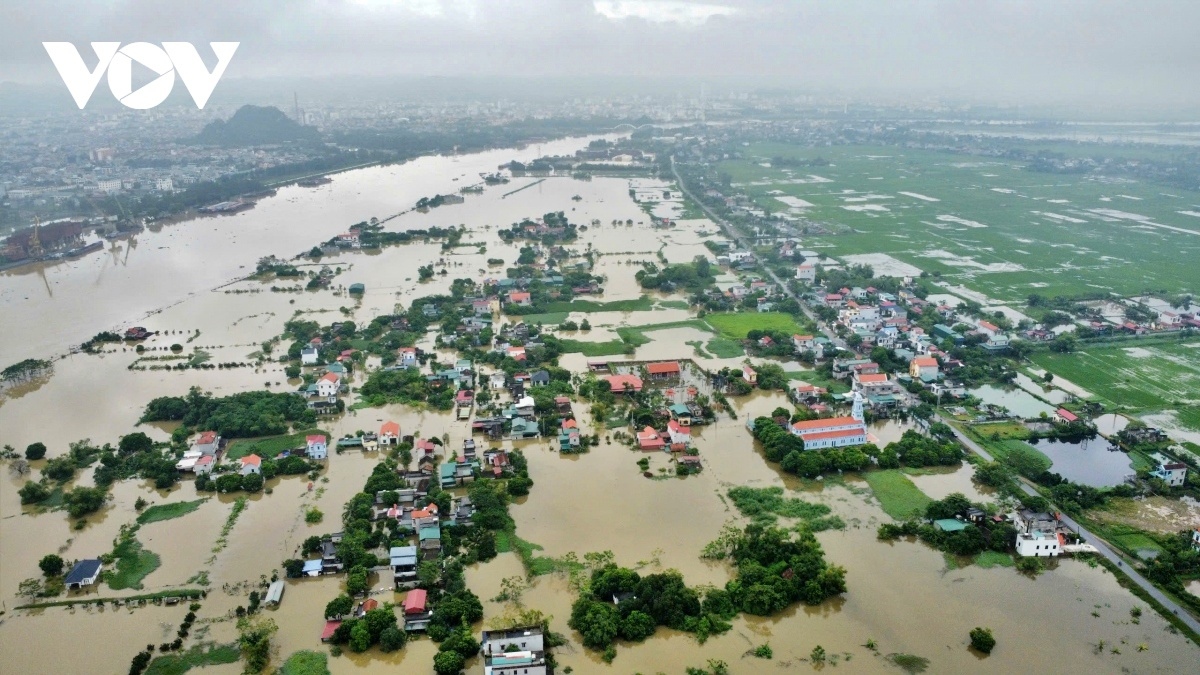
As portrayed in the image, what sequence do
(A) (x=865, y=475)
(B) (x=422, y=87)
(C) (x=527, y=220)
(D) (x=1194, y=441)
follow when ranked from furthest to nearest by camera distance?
(B) (x=422, y=87) → (C) (x=527, y=220) → (D) (x=1194, y=441) → (A) (x=865, y=475)

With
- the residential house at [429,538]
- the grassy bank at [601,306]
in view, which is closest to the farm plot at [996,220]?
the grassy bank at [601,306]

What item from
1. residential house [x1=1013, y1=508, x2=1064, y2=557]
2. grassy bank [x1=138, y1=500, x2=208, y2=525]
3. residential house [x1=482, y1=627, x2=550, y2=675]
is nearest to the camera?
residential house [x1=482, y1=627, x2=550, y2=675]

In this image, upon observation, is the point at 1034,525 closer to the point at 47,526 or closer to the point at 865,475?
the point at 865,475

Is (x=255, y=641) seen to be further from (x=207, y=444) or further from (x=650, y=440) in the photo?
(x=650, y=440)

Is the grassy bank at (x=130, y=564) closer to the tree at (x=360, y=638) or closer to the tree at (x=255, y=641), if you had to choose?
the tree at (x=255, y=641)

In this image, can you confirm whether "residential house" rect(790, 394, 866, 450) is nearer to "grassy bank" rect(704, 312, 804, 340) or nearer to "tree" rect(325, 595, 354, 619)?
"grassy bank" rect(704, 312, 804, 340)

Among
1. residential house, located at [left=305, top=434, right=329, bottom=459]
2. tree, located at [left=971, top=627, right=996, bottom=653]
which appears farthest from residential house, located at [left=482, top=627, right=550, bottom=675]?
residential house, located at [left=305, top=434, right=329, bottom=459]

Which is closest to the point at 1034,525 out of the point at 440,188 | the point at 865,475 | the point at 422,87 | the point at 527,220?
the point at 865,475
